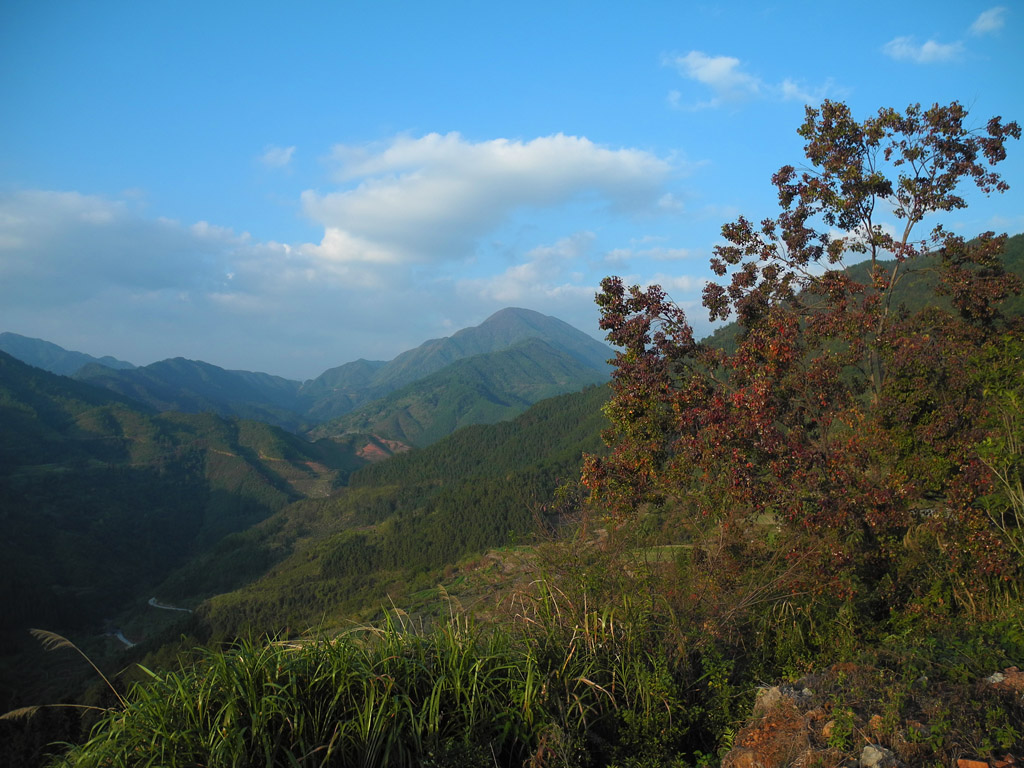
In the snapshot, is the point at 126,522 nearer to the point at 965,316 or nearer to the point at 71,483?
the point at 71,483

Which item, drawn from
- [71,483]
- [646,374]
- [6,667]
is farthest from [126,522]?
[646,374]

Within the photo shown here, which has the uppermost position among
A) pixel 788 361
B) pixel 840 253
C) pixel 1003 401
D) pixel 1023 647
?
pixel 840 253

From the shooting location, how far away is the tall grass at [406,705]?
3123 mm

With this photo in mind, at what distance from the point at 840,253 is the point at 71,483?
13104 centimetres

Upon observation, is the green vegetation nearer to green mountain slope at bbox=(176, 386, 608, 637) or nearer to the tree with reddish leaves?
the tree with reddish leaves

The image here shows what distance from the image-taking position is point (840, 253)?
821 centimetres

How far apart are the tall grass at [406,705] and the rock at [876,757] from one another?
1.11 meters

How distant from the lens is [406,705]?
11.5 ft

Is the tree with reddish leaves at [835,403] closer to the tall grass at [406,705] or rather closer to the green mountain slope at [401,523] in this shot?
the tall grass at [406,705]

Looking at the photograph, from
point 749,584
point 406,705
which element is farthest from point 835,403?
Answer: point 406,705

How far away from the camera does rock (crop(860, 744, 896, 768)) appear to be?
3.06 m

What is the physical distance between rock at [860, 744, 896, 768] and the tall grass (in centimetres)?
111

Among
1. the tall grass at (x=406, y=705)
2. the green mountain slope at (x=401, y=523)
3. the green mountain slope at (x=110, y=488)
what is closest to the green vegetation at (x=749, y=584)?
the tall grass at (x=406, y=705)

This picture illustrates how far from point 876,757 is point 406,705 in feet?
8.86
